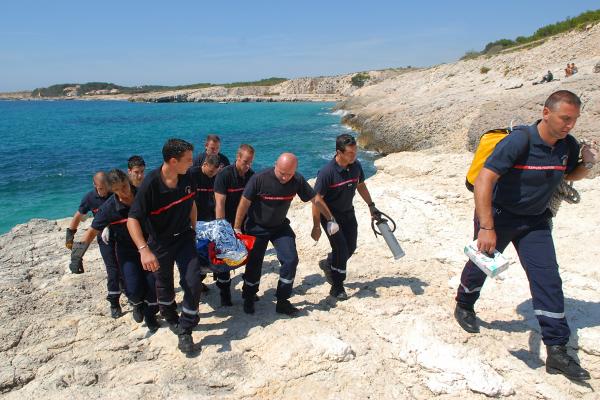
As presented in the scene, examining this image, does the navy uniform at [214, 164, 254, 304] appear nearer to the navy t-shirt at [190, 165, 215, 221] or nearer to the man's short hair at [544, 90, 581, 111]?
the navy t-shirt at [190, 165, 215, 221]

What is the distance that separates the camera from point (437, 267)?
243 inches

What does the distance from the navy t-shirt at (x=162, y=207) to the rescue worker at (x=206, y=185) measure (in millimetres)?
1687

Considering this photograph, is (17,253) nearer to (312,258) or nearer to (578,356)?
(312,258)

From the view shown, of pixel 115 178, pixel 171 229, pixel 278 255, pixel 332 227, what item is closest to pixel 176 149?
pixel 171 229

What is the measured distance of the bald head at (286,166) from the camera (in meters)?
4.74

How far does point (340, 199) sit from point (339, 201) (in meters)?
0.03

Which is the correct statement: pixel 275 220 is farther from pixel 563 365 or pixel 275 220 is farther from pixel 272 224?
pixel 563 365

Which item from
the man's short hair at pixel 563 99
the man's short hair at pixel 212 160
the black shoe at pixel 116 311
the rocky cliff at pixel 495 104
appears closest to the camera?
the man's short hair at pixel 563 99

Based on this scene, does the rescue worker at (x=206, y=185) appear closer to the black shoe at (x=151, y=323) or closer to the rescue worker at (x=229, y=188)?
the rescue worker at (x=229, y=188)

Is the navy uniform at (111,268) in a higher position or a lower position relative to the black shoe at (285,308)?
higher

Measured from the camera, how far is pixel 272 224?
5070 mm

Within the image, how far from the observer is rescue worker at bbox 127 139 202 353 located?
13.4 feet

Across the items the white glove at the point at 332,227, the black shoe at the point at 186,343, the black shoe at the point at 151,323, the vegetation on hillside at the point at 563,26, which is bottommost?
the black shoe at the point at 151,323

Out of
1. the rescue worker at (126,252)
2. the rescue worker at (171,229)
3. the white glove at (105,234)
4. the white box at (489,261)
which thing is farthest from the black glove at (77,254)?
the white box at (489,261)
